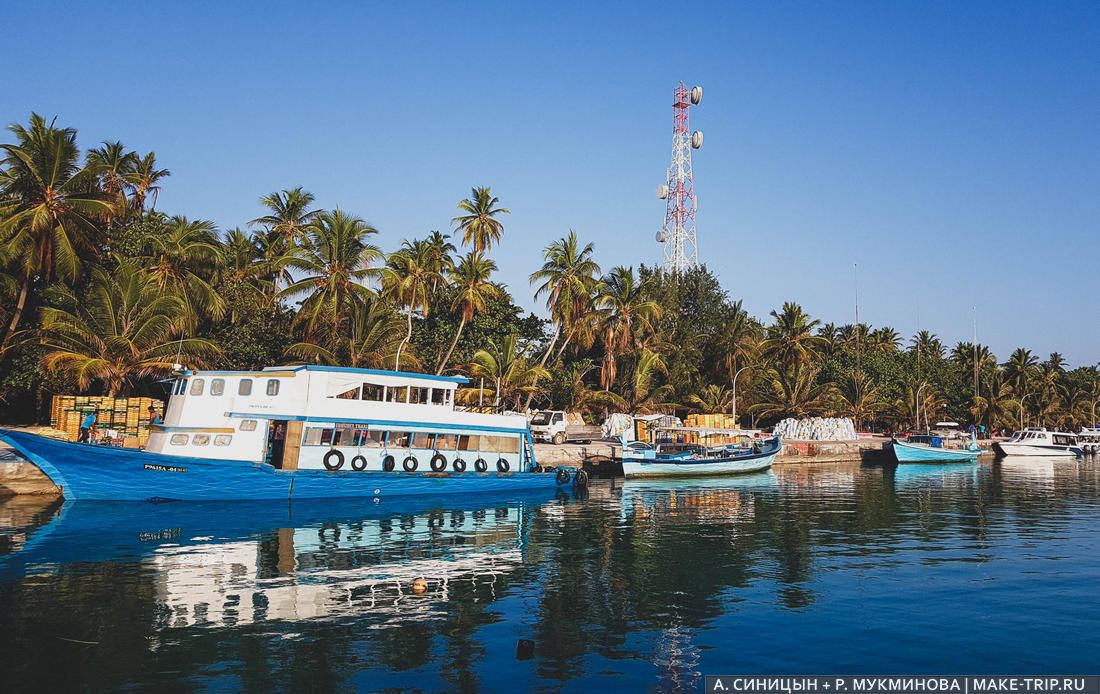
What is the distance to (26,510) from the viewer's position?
28125 millimetres

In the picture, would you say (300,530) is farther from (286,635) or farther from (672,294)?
(672,294)

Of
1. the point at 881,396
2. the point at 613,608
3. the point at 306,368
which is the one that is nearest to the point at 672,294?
the point at 881,396

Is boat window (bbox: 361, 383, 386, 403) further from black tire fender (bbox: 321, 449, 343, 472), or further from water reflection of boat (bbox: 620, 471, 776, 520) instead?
water reflection of boat (bbox: 620, 471, 776, 520)

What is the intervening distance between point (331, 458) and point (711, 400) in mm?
44664

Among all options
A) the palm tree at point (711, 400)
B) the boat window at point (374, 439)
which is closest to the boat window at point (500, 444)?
the boat window at point (374, 439)

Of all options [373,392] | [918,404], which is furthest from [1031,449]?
[373,392]

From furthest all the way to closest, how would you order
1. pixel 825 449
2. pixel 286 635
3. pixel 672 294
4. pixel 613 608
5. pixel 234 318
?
pixel 672 294, pixel 825 449, pixel 234 318, pixel 613 608, pixel 286 635

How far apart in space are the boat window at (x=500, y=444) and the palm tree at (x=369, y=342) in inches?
611

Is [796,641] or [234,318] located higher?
[234,318]

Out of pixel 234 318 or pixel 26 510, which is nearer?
pixel 26 510

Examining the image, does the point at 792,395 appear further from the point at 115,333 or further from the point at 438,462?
the point at 115,333

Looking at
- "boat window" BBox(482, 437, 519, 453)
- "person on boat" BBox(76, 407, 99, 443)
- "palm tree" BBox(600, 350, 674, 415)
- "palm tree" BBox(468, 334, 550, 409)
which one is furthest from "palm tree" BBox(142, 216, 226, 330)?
"palm tree" BBox(600, 350, 674, 415)

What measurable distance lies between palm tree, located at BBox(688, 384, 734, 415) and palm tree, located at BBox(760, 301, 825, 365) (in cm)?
827

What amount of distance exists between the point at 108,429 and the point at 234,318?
48.1 ft
